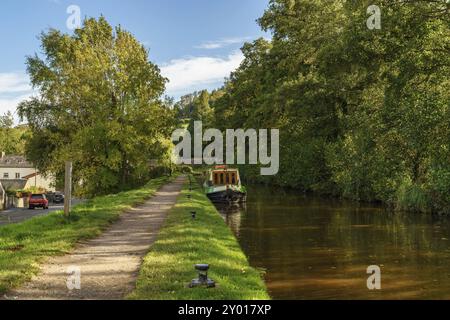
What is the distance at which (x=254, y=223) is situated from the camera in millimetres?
24656

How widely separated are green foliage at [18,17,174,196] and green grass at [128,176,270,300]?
16766 millimetres

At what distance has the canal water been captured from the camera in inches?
454

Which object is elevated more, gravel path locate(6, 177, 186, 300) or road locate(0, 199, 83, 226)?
gravel path locate(6, 177, 186, 300)

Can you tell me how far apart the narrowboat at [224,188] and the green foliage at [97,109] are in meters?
5.17

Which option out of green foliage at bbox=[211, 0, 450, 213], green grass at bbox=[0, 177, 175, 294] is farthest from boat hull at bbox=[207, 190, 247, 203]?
green grass at bbox=[0, 177, 175, 294]

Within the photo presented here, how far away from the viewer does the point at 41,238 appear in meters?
14.9

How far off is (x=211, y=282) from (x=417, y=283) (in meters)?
5.55

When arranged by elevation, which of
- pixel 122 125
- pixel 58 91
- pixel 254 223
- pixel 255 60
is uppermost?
pixel 255 60

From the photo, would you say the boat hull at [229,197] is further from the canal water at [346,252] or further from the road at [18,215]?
the road at [18,215]

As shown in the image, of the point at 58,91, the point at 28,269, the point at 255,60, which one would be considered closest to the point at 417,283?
the point at 28,269

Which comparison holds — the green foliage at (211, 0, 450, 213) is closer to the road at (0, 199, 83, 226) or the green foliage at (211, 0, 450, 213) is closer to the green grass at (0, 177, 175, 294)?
the green grass at (0, 177, 175, 294)
